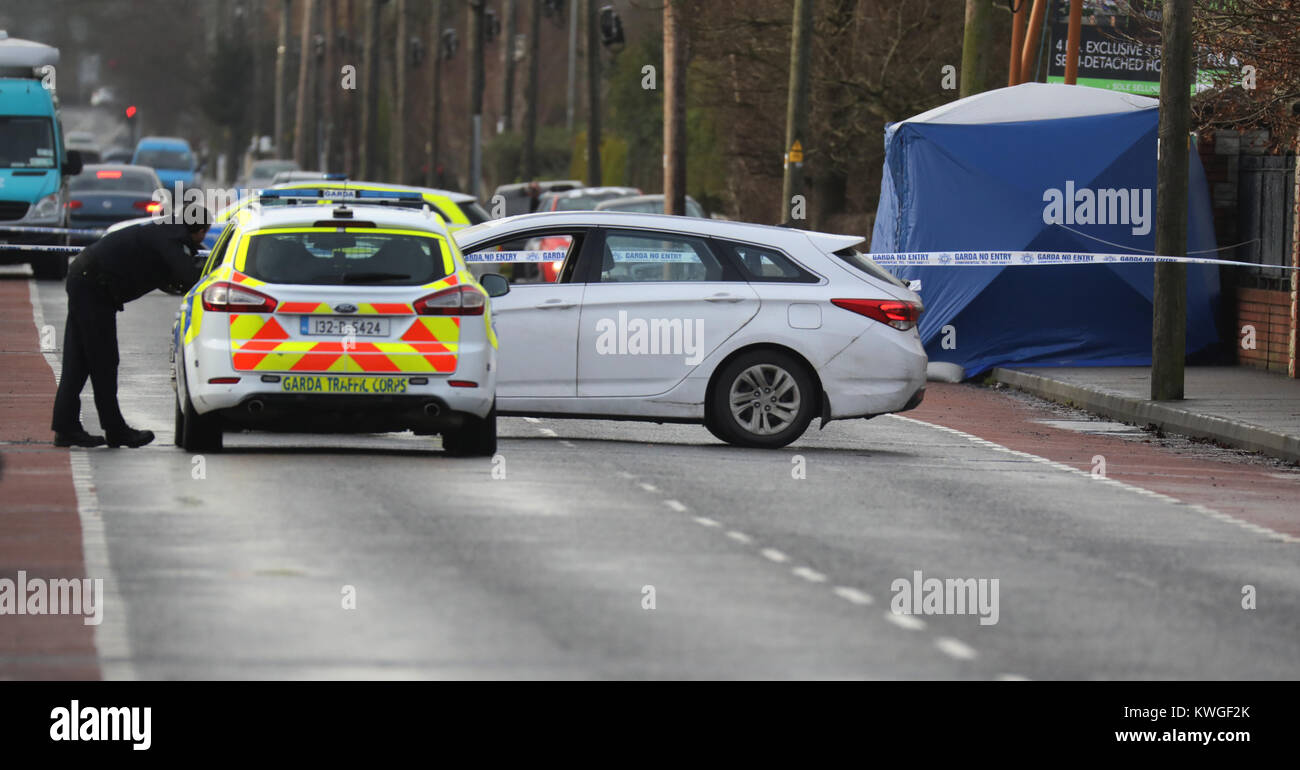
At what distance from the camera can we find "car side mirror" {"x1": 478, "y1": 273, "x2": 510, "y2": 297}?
15195 millimetres

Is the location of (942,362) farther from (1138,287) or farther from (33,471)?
(33,471)

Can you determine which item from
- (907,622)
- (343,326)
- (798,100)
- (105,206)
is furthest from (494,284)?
(105,206)

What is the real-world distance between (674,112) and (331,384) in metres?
22.5

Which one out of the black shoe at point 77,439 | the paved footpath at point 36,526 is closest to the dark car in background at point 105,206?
the paved footpath at point 36,526

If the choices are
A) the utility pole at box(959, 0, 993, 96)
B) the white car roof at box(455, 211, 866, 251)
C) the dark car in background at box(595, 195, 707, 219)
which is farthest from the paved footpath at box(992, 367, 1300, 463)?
the dark car in background at box(595, 195, 707, 219)

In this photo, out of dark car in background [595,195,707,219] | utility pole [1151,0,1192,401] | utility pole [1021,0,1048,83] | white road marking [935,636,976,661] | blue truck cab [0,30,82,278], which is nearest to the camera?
Answer: white road marking [935,636,976,661]

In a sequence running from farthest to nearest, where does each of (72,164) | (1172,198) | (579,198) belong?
(579,198)
(72,164)
(1172,198)

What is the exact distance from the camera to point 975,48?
27.8 meters

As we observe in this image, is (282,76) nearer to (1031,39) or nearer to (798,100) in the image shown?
(1031,39)

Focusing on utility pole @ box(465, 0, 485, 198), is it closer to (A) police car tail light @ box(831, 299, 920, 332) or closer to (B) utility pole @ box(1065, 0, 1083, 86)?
(B) utility pole @ box(1065, 0, 1083, 86)

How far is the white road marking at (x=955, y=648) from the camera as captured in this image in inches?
344

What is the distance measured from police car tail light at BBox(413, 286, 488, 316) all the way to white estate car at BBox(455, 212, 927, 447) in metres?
1.67

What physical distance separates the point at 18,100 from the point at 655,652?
30034 millimetres
